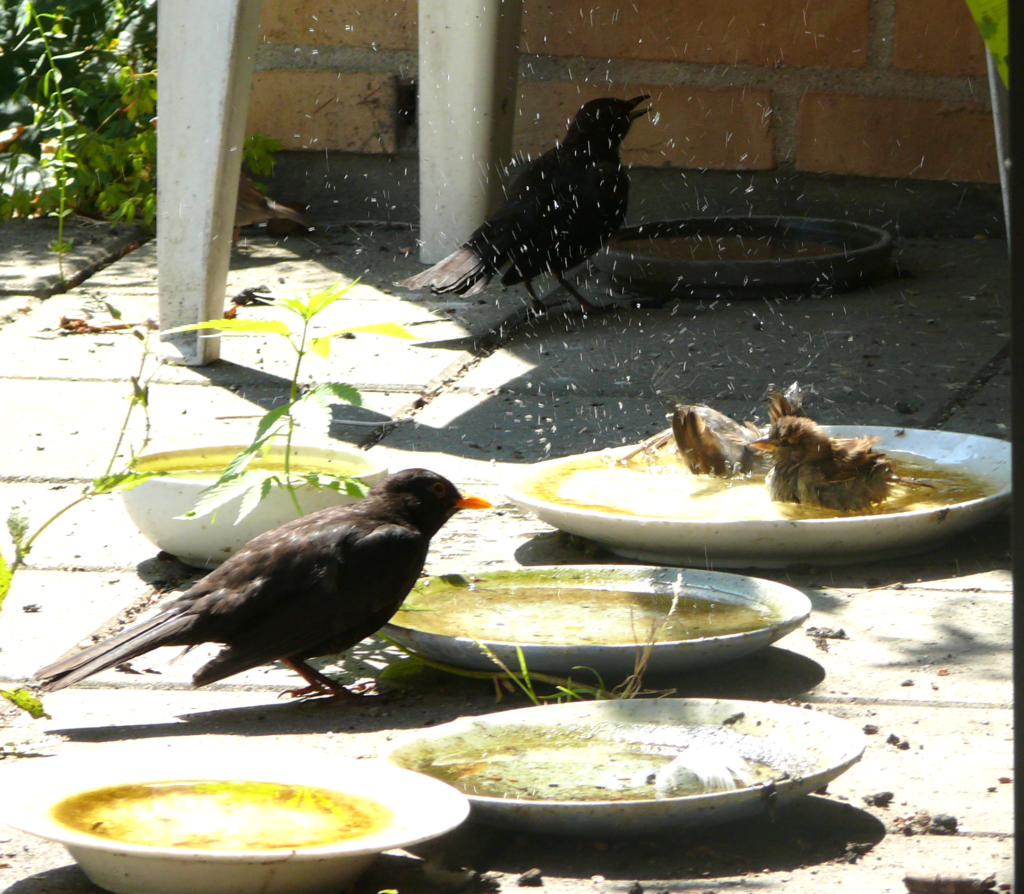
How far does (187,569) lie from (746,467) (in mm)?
→ 1455

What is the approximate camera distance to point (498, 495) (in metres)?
3.78

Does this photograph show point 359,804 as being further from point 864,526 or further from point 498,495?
point 498,495

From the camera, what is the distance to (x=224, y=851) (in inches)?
67.0

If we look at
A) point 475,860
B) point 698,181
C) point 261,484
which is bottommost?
point 475,860

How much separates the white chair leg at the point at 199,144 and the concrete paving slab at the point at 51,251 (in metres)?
1.34

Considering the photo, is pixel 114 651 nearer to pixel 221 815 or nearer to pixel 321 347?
pixel 221 815

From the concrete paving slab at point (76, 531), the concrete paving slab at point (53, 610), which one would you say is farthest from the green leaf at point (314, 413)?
the concrete paving slab at point (76, 531)

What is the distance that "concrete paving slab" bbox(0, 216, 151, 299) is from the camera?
20.4 feet

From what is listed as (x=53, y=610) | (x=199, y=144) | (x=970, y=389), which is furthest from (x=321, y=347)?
(x=970, y=389)

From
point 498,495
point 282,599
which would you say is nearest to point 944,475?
point 498,495

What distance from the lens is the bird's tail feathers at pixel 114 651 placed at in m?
2.42

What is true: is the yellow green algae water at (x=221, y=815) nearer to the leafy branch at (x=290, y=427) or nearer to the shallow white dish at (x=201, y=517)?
the leafy branch at (x=290, y=427)

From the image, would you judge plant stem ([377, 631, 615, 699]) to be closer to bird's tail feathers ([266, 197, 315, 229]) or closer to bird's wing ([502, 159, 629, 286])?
bird's wing ([502, 159, 629, 286])

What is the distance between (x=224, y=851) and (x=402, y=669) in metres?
0.99
